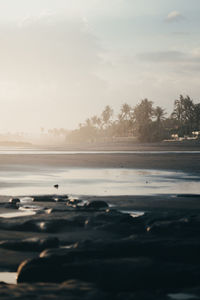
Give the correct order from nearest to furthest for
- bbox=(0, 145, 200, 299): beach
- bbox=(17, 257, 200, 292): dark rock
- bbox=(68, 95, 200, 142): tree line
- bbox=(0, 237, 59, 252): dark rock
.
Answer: bbox=(0, 145, 200, 299): beach
bbox=(17, 257, 200, 292): dark rock
bbox=(0, 237, 59, 252): dark rock
bbox=(68, 95, 200, 142): tree line

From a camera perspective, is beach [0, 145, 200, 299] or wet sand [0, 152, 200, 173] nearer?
beach [0, 145, 200, 299]

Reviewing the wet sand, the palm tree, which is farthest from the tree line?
the wet sand

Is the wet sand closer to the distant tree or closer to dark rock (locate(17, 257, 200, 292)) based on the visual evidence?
dark rock (locate(17, 257, 200, 292))

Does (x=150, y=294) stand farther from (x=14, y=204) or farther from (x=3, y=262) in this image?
(x=14, y=204)

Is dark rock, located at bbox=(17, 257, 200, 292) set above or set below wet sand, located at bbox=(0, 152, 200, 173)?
above

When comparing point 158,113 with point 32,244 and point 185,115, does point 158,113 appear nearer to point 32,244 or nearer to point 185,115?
point 185,115

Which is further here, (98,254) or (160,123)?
(160,123)

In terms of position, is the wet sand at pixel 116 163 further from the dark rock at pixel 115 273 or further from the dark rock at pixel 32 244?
the dark rock at pixel 115 273

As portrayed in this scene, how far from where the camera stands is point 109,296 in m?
5.97

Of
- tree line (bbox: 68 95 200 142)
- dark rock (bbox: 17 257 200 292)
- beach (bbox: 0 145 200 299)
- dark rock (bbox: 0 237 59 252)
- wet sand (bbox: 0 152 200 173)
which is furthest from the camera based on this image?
tree line (bbox: 68 95 200 142)

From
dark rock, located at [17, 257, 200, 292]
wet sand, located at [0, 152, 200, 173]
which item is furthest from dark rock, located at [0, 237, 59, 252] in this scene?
wet sand, located at [0, 152, 200, 173]

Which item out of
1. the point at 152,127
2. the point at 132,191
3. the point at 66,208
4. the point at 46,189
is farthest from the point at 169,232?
the point at 152,127

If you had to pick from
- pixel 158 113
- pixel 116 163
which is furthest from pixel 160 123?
pixel 116 163

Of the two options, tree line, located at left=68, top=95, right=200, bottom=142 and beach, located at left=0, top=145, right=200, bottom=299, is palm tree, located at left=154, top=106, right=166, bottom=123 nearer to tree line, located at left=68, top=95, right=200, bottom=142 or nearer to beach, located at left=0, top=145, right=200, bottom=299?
tree line, located at left=68, top=95, right=200, bottom=142
